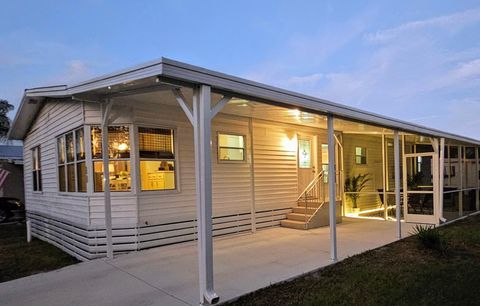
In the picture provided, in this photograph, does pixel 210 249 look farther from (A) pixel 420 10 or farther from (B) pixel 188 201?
(A) pixel 420 10

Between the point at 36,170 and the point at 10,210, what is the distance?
505 cm

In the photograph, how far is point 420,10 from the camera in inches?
613

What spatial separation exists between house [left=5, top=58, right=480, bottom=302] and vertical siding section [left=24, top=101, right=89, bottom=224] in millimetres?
33

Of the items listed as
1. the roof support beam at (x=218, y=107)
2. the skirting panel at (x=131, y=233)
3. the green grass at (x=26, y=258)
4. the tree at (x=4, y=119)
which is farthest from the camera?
the tree at (x=4, y=119)

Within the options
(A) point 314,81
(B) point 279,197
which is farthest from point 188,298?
(A) point 314,81

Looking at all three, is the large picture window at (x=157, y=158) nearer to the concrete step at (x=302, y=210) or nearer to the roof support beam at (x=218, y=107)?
the roof support beam at (x=218, y=107)

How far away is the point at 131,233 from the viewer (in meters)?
6.52

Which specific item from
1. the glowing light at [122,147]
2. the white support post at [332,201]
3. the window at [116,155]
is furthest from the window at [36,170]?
the white support post at [332,201]

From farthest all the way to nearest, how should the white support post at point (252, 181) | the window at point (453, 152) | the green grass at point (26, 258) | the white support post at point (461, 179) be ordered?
1. the window at point (453, 152)
2. the white support post at point (461, 179)
3. the white support post at point (252, 181)
4. the green grass at point (26, 258)

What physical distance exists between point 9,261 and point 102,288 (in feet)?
11.4

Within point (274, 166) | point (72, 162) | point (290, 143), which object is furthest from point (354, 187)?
point (72, 162)

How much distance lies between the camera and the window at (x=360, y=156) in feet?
40.1

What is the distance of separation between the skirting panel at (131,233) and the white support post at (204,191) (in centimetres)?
293

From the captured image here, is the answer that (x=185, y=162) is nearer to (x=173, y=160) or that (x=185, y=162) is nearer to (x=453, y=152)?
(x=173, y=160)
